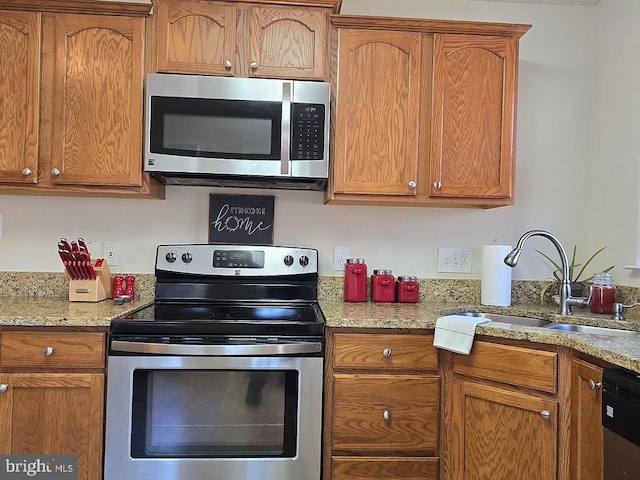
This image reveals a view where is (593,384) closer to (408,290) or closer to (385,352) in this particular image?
(385,352)

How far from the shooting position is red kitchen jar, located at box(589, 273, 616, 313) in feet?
6.84

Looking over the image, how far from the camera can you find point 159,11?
204cm

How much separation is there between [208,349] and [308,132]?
96 cm

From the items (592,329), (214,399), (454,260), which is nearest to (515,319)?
(592,329)

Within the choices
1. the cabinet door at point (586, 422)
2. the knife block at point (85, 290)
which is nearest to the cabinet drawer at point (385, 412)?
the cabinet door at point (586, 422)

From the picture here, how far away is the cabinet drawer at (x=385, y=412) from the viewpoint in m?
1.83

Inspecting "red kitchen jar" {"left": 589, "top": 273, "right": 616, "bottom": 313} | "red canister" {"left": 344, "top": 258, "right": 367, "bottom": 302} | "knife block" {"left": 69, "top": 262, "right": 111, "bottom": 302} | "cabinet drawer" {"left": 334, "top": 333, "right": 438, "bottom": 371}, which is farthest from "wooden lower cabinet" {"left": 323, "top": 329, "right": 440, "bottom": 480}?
"knife block" {"left": 69, "top": 262, "right": 111, "bottom": 302}

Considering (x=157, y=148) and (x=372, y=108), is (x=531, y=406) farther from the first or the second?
(x=157, y=148)

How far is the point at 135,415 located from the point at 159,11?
5.24ft

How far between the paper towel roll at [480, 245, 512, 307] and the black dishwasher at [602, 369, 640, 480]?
874 mm

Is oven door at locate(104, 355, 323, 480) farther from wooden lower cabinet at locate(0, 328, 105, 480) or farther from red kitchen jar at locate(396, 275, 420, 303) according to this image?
red kitchen jar at locate(396, 275, 420, 303)

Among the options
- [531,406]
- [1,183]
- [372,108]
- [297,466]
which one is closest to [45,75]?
[1,183]

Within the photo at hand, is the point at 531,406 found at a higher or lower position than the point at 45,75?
lower

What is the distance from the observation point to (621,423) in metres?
1.32
